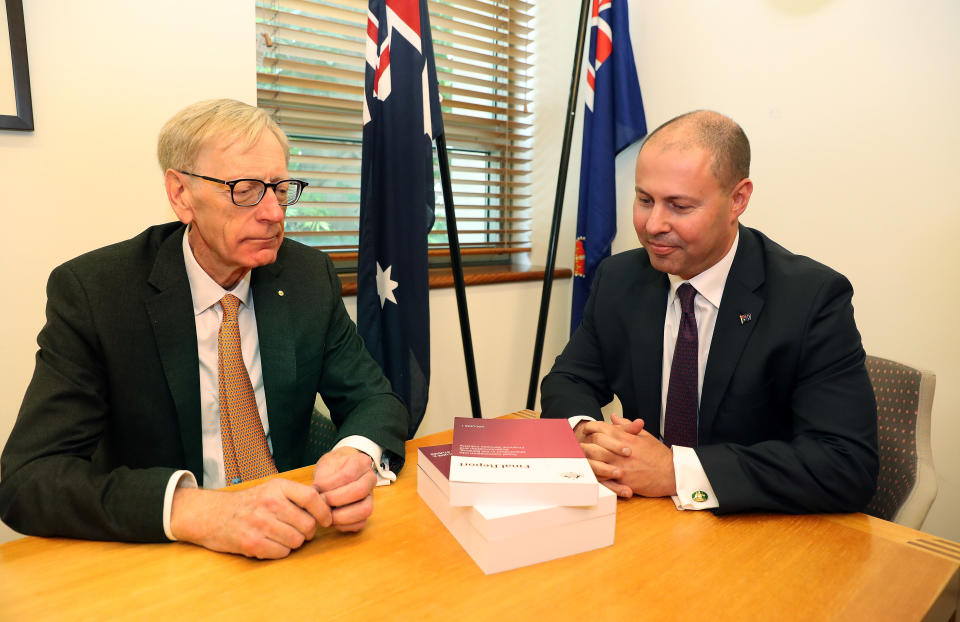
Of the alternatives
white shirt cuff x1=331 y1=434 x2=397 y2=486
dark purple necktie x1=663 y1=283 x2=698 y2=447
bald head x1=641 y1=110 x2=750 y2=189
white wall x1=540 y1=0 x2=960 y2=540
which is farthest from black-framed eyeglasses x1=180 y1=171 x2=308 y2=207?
white wall x1=540 y1=0 x2=960 y2=540

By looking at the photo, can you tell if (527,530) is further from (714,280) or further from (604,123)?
(604,123)

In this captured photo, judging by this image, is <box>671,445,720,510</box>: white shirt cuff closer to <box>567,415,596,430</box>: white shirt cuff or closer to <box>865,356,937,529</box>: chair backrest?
<box>567,415,596,430</box>: white shirt cuff

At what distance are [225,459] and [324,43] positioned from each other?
1.82 metres

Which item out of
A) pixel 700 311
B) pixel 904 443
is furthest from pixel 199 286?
pixel 904 443

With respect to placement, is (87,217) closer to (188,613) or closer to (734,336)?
(188,613)

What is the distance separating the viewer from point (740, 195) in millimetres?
1574

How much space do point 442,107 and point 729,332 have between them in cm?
202

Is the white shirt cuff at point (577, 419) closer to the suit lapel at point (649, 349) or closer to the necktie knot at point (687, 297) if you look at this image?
the suit lapel at point (649, 349)

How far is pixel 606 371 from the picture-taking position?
5.74ft

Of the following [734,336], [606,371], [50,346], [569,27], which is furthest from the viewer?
[569,27]

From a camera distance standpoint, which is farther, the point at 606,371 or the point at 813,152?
the point at 813,152

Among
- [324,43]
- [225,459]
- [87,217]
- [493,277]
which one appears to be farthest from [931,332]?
[87,217]

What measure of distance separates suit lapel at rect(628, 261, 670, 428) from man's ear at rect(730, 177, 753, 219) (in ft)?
0.80

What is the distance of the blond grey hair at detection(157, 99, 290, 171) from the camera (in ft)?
4.54
